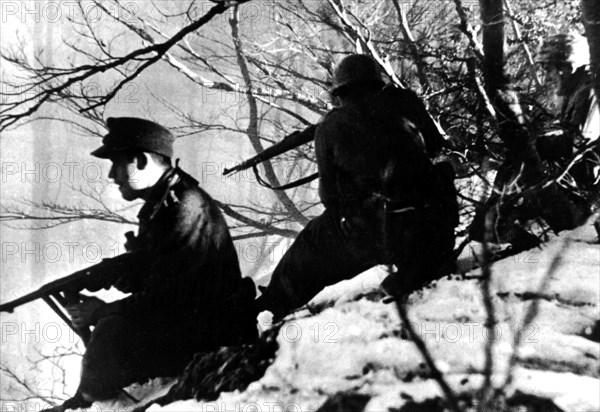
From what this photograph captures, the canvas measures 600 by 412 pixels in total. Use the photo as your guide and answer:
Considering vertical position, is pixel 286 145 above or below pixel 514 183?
above

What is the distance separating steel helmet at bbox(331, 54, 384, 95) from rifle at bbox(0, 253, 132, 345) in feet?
4.26

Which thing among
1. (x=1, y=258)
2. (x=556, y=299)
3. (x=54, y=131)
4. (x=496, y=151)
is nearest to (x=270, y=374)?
(x=556, y=299)

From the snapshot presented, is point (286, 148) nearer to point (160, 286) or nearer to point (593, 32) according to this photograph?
point (160, 286)

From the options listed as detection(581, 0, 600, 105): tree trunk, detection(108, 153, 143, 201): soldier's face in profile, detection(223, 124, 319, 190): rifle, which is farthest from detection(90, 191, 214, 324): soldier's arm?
detection(581, 0, 600, 105): tree trunk

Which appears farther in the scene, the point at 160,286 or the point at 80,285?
the point at 80,285

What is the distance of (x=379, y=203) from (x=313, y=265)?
1.42ft

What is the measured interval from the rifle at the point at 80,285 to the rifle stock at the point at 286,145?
2.77 ft

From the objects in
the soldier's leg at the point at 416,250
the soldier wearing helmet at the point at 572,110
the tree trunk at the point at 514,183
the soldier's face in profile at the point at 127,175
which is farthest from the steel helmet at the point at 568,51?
the soldier's face in profile at the point at 127,175

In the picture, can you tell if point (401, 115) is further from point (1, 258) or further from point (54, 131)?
point (54, 131)

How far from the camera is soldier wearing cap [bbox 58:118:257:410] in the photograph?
3.01 m

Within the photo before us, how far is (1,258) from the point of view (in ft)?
14.7

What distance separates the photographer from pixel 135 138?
3197mm

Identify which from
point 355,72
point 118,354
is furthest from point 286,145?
point 118,354

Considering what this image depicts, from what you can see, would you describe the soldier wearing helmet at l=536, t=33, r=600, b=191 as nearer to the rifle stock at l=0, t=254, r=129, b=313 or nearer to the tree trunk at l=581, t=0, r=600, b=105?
the tree trunk at l=581, t=0, r=600, b=105
